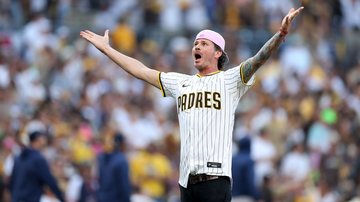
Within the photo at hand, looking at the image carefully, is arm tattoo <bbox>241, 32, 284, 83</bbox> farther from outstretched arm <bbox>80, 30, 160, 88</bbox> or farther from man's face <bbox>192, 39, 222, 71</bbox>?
outstretched arm <bbox>80, 30, 160, 88</bbox>

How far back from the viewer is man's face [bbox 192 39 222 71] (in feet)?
35.8

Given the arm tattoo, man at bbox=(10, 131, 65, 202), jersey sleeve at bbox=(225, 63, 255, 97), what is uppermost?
the arm tattoo

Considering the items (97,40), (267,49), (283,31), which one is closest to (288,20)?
(283,31)

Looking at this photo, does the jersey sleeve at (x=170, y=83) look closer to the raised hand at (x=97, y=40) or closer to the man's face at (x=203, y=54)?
the man's face at (x=203, y=54)

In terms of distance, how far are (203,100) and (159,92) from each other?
1280 centimetres

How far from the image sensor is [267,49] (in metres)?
10.4

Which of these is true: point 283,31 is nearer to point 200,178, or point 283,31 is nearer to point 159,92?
point 200,178

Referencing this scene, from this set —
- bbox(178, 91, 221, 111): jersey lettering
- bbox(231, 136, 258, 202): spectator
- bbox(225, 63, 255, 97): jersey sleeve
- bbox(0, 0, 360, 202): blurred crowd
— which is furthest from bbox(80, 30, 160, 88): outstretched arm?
bbox(231, 136, 258, 202): spectator

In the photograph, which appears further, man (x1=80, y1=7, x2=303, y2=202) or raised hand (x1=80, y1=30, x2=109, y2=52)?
raised hand (x1=80, y1=30, x2=109, y2=52)

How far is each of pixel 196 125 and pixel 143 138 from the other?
10.8 metres

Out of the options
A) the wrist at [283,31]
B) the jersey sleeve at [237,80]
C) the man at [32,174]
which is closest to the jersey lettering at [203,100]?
the jersey sleeve at [237,80]

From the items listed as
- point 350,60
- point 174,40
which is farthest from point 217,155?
point 350,60

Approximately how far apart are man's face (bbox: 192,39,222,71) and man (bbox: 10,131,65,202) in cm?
464

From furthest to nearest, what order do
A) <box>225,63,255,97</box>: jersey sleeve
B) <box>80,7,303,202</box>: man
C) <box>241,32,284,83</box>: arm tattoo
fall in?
1. <box>225,63,255,97</box>: jersey sleeve
2. <box>80,7,303,202</box>: man
3. <box>241,32,284,83</box>: arm tattoo
